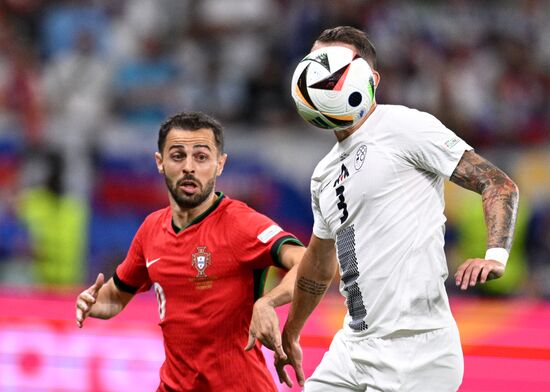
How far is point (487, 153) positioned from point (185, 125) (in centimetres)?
744

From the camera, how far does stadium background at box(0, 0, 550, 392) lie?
11719 mm

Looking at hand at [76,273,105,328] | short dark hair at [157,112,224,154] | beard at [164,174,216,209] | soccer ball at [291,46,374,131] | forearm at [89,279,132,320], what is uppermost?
soccer ball at [291,46,374,131]

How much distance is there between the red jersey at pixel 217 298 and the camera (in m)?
5.06

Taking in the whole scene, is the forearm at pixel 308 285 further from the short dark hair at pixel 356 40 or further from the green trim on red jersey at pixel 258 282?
the short dark hair at pixel 356 40

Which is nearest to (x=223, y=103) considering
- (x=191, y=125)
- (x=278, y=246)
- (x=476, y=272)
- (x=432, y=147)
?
(x=191, y=125)

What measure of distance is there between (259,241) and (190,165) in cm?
45

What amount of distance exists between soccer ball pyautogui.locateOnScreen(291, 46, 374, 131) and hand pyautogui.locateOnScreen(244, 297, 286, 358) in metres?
0.76

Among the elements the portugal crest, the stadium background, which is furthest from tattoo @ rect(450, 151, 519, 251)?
the stadium background

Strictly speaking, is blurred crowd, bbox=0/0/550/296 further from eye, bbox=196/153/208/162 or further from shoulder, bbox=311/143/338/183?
shoulder, bbox=311/143/338/183

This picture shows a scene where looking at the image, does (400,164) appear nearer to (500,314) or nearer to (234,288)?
(234,288)

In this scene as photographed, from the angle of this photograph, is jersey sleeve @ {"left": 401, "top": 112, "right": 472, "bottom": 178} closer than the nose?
Yes

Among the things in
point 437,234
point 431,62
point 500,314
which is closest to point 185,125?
point 437,234

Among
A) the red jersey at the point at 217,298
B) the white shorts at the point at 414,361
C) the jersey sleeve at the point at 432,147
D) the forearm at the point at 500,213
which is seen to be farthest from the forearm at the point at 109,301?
the forearm at the point at 500,213

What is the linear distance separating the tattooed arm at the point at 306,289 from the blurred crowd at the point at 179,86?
650cm
